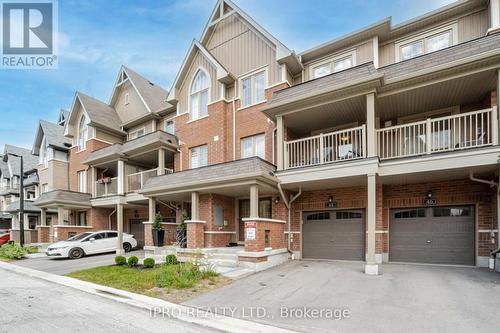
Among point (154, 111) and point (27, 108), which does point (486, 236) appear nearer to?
point (154, 111)

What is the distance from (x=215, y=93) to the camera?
601 inches

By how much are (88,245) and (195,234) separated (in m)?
7.88

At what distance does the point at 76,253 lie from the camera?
1532cm

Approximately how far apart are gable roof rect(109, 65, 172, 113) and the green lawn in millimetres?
12129

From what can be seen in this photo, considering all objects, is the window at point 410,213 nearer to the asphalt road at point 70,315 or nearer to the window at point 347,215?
the window at point 347,215

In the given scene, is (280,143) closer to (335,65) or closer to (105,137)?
(335,65)

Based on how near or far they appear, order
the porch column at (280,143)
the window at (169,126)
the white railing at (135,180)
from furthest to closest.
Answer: the window at (169,126)
the white railing at (135,180)
the porch column at (280,143)

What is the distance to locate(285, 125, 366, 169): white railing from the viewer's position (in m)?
11.0

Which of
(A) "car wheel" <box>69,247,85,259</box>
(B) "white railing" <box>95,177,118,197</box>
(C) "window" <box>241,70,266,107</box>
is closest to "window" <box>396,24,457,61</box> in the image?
(C) "window" <box>241,70,266,107</box>

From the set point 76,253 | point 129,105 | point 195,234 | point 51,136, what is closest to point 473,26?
point 195,234

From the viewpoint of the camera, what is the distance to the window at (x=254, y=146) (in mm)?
13602

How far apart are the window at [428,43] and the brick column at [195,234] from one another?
11.3m

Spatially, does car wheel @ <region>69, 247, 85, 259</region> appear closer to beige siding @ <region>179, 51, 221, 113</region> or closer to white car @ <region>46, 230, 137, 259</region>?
white car @ <region>46, 230, 137, 259</region>

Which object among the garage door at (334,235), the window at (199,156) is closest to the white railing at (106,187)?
the window at (199,156)
